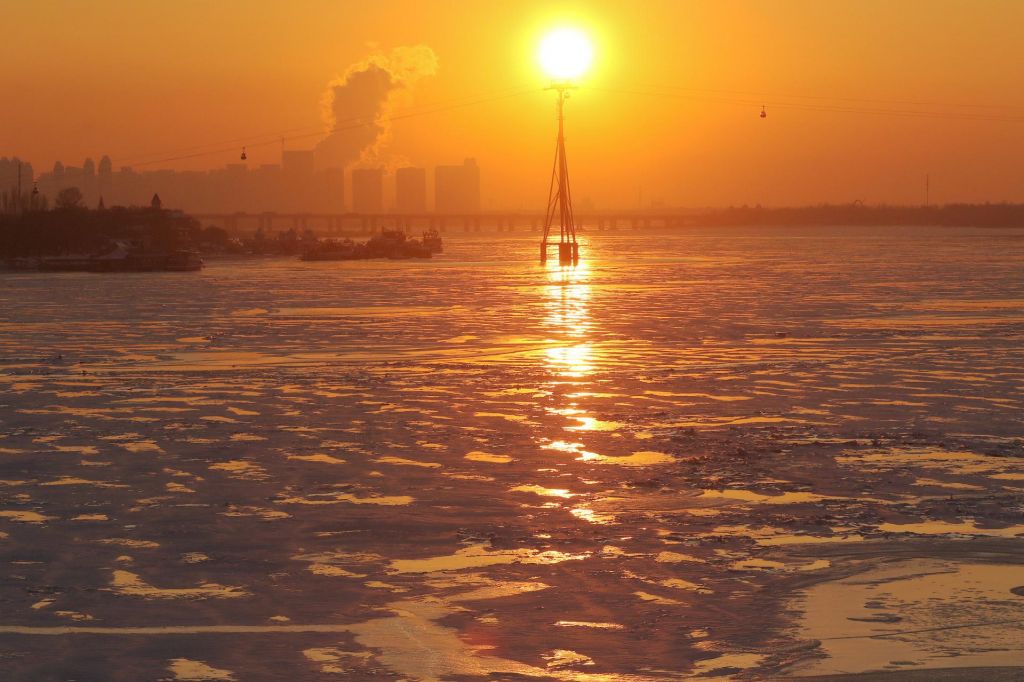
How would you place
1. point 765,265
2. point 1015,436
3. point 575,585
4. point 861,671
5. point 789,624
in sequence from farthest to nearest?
point 765,265
point 1015,436
point 575,585
point 789,624
point 861,671

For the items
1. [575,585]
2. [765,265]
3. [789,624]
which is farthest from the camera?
[765,265]

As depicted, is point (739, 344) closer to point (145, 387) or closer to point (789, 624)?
point (145, 387)

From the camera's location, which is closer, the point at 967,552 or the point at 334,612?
the point at 334,612

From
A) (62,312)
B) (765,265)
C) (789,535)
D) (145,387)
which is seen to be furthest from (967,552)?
(765,265)

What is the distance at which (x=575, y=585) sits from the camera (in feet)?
35.5

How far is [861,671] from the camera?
8758 millimetres

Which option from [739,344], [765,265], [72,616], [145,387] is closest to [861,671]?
[72,616]

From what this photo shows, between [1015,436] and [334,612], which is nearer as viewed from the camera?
[334,612]

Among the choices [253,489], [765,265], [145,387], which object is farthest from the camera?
[765,265]

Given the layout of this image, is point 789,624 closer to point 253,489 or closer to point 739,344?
point 253,489

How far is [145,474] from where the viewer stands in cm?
1584

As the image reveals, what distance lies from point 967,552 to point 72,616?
308 inches

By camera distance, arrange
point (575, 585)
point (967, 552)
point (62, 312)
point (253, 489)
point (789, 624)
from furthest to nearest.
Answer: point (62, 312), point (253, 489), point (967, 552), point (575, 585), point (789, 624)

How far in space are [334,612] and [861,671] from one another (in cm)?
404
